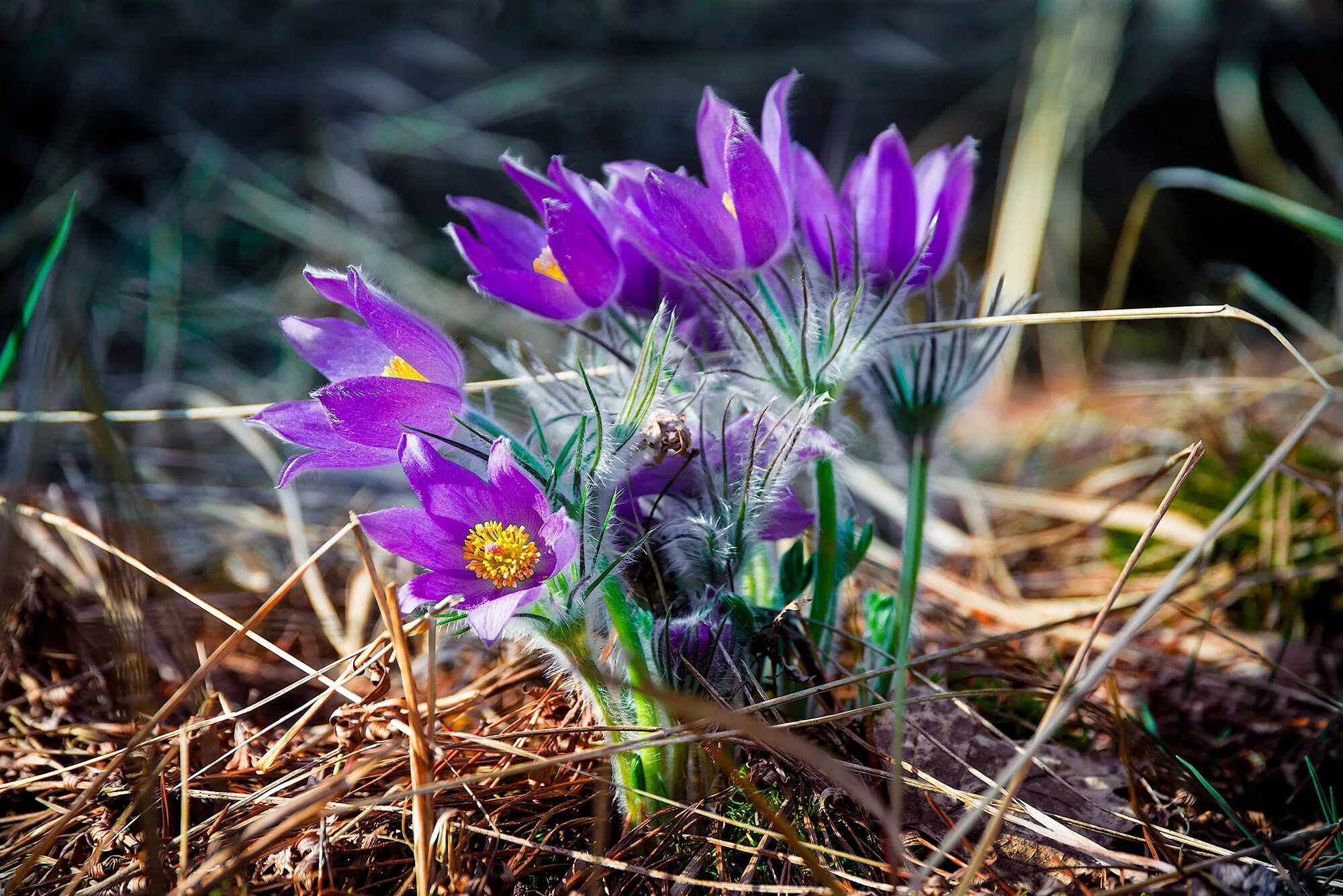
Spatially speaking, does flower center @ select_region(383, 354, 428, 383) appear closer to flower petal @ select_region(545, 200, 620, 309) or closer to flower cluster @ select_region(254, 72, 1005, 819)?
flower cluster @ select_region(254, 72, 1005, 819)

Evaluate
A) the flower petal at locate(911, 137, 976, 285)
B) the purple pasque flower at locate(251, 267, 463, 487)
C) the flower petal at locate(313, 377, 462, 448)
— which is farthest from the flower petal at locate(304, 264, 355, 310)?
the flower petal at locate(911, 137, 976, 285)

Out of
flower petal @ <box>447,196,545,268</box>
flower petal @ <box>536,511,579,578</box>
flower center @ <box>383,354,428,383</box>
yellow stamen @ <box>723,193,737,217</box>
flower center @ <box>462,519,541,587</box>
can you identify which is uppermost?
yellow stamen @ <box>723,193,737,217</box>

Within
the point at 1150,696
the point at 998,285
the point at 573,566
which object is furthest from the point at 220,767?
the point at 1150,696

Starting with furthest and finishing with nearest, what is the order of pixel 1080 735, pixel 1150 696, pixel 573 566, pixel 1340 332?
pixel 1340 332 → pixel 1150 696 → pixel 1080 735 → pixel 573 566

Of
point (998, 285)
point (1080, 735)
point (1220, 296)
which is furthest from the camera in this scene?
point (1220, 296)

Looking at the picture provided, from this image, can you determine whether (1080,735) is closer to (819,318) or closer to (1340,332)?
(819,318)

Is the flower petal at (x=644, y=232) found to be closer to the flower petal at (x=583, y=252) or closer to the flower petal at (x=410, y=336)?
the flower petal at (x=583, y=252)

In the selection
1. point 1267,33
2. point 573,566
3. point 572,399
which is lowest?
point 573,566

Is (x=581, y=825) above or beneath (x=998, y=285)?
beneath
